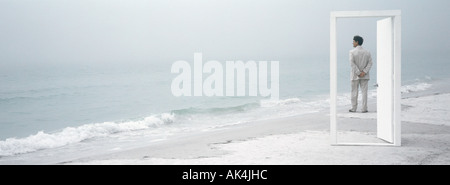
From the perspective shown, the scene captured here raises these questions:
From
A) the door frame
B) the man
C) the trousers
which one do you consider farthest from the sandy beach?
the man

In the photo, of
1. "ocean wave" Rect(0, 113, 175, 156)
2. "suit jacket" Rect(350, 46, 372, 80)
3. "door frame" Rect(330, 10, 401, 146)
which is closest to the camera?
"door frame" Rect(330, 10, 401, 146)

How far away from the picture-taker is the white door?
241 inches

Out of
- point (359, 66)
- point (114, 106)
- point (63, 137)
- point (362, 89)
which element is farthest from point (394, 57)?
point (114, 106)

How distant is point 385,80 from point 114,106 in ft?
78.3

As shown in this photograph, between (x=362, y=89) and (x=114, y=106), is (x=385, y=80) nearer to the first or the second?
(x=362, y=89)

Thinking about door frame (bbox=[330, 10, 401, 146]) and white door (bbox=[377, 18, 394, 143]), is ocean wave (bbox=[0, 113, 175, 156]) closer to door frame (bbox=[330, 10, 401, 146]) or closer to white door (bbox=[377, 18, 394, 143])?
door frame (bbox=[330, 10, 401, 146])

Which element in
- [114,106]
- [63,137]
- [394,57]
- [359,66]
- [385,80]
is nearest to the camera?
[394,57]

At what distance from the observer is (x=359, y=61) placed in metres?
9.27

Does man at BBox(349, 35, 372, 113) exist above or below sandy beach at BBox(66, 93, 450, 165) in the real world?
above

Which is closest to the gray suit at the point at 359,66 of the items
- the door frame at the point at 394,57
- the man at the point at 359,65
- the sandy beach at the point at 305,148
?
the man at the point at 359,65

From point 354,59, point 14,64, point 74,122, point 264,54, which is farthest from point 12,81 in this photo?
point 354,59

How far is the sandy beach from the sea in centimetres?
203
